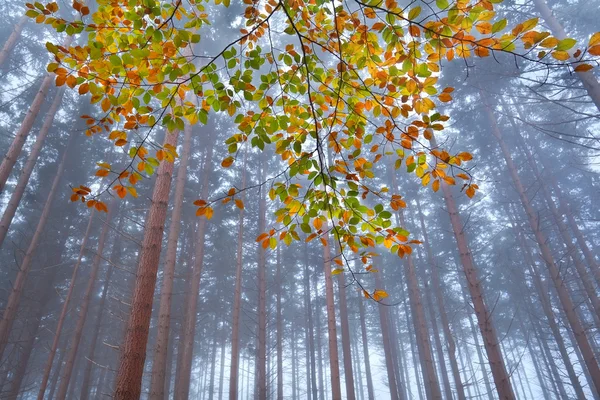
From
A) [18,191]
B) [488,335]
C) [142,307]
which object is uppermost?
[18,191]

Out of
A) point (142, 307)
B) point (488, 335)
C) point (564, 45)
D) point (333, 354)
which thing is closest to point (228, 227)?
point (333, 354)

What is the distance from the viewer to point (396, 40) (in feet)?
6.35

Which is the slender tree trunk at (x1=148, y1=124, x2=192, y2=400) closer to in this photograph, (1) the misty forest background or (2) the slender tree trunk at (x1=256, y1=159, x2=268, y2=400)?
(1) the misty forest background

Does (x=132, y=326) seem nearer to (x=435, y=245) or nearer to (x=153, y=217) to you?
(x=153, y=217)

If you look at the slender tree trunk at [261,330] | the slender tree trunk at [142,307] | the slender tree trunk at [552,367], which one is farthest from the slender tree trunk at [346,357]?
the slender tree trunk at [552,367]

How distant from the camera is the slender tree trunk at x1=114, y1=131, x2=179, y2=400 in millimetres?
3459

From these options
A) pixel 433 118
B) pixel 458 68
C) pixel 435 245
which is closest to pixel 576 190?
pixel 435 245

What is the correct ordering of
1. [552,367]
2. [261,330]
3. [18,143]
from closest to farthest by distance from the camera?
1. [18,143]
2. [261,330]
3. [552,367]

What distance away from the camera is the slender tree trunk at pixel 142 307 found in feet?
11.3

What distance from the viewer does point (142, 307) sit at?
3.92 meters

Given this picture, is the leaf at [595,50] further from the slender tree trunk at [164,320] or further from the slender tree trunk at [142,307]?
the slender tree trunk at [164,320]

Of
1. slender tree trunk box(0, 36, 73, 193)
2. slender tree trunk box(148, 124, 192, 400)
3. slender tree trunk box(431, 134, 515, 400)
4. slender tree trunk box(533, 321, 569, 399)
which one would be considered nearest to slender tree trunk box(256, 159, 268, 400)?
slender tree trunk box(148, 124, 192, 400)

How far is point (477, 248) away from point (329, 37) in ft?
70.8

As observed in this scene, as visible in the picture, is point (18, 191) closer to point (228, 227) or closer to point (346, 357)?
point (228, 227)
